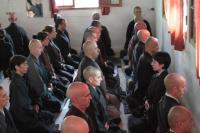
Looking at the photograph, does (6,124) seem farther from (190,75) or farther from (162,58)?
(190,75)

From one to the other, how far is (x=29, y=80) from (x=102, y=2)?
4561 millimetres

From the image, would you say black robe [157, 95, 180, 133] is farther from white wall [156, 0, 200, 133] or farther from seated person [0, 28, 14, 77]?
seated person [0, 28, 14, 77]

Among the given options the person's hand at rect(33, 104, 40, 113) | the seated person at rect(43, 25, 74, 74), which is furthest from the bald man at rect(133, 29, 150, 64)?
the person's hand at rect(33, 104, 40, 113)

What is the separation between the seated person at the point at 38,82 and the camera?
680cm

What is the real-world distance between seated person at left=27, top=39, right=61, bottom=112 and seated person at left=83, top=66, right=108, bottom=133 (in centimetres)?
147

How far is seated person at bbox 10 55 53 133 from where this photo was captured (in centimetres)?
595

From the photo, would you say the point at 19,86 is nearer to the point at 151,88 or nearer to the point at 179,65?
the point at 151,88

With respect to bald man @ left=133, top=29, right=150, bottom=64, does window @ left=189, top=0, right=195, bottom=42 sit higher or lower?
higher

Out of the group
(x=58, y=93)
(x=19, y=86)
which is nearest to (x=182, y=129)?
(x=19, y=86)

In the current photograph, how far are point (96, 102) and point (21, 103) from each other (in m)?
1.15

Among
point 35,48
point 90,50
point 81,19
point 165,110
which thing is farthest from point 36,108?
point 81,19

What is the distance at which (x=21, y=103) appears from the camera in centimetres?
598

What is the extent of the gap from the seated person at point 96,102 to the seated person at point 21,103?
1047mm

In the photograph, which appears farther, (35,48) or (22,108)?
(35,48)
